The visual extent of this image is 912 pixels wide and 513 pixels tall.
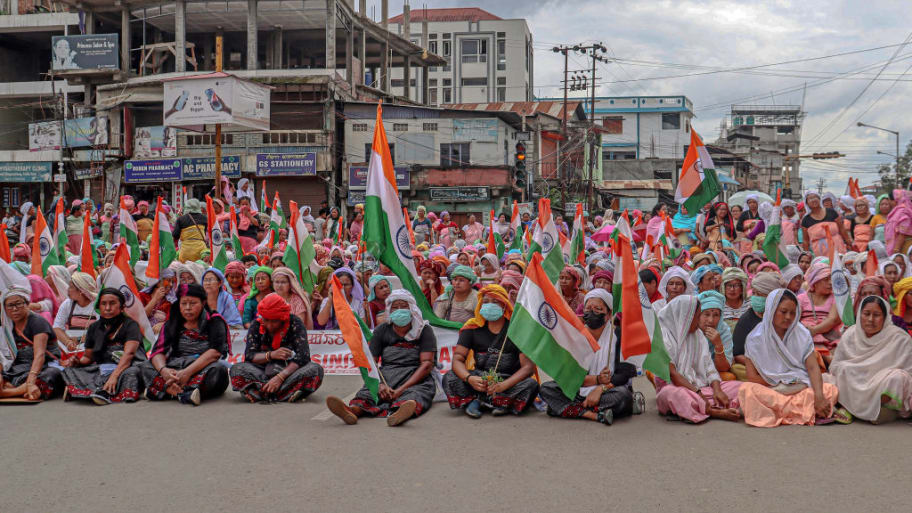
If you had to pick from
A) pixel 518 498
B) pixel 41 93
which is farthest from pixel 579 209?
pixel 41 93

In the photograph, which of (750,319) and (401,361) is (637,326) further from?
(401,361)

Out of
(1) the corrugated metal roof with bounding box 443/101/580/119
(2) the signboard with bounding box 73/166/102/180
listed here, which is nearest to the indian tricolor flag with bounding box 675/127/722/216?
(2) the signboard with bounding box 73/166/102/180

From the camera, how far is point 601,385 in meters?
6.79

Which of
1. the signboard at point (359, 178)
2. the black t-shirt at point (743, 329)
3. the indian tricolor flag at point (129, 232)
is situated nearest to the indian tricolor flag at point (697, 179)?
the black t-shirt at point (743, 329)

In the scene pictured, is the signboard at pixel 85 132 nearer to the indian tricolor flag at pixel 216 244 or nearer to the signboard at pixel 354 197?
the signboard at pixel 354 197

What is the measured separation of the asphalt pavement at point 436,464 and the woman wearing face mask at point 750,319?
716 millimetres

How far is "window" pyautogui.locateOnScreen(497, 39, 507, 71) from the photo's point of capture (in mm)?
66062

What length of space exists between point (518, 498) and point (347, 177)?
106ft

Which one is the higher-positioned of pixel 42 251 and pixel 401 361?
pixel 42 251

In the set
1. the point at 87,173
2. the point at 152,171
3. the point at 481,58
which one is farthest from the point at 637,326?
the point at 481,58

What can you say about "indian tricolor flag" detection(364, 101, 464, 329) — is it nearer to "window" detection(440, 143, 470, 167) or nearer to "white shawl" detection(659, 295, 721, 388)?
"white shawl" detection(659, 295, 721, 388)

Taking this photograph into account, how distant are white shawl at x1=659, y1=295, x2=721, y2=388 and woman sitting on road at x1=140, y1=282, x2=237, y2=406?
12.7ft

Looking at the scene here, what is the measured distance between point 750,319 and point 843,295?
79.0 inches

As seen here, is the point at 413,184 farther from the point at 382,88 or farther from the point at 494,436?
the point at 494,436
